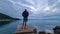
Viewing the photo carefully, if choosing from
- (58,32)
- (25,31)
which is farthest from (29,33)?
(58,32)

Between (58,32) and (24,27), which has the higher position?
(24,27)

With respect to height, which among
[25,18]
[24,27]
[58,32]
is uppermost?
[25,18]

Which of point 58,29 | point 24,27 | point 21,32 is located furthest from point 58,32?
point 21,32

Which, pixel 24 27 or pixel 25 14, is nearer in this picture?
pixel 25 14

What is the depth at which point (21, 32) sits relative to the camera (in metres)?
6.38

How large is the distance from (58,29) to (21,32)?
6013mm

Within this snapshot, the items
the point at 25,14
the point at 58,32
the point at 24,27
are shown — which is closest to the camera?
the point at 25,14

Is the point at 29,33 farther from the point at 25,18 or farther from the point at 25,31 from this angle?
the point at 25,18

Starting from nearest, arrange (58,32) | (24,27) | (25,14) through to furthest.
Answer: (25,14) → (24,27) → (58,32)

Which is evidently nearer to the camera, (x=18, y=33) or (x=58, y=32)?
(x=18, y=33)

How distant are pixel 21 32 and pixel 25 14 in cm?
79

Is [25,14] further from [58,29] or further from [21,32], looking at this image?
[58,29]

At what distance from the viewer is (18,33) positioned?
6.27m

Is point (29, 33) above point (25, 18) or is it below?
below
